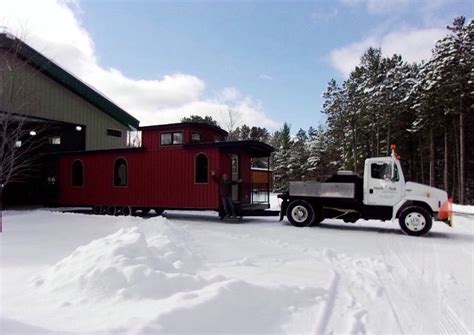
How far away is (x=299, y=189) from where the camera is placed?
11.8 m

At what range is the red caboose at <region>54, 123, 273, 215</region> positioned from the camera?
13.9 meters

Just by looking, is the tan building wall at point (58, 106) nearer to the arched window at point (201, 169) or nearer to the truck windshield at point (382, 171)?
the arched window at point (201, 169)

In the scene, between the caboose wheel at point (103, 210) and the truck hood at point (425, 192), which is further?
the caboose wheel at point (103, 210)

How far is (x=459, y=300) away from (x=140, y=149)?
1287 centimetres

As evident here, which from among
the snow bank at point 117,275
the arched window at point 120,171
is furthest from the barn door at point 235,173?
the snow bank at point 117,275

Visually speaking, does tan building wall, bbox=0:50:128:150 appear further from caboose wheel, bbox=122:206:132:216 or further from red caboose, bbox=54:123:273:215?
caboose wheel, bbox=122:206:132:216

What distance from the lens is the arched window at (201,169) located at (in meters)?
13.9

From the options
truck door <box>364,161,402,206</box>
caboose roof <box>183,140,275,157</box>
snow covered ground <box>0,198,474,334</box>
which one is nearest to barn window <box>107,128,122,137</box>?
caboose roof <box>183,140,275,157</box>

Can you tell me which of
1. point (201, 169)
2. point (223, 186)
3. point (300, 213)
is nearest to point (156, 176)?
point (201, 169)

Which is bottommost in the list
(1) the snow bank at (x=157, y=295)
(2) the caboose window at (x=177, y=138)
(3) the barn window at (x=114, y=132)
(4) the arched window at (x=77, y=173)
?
(1) the snow bank at (x=157, y=295)

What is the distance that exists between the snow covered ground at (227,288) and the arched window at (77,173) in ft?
31.7

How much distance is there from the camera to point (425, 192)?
1005 cm

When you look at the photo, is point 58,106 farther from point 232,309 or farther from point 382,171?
point 232,309

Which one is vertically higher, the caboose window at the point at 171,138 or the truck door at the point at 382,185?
the caboose window at the point at 171,138
